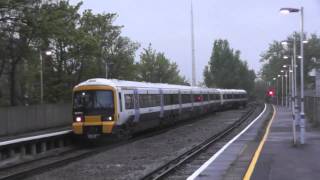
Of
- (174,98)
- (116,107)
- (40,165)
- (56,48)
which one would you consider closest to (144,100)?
(116,107)

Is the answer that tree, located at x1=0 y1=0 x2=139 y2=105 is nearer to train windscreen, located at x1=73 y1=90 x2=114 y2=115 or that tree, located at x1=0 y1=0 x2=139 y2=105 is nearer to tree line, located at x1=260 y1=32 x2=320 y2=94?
train windscreen, located at x1=73 y1=90 x2=114 y2=115

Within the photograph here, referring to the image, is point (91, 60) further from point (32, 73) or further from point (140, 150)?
point (140, 150)

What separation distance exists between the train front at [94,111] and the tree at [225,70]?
125m

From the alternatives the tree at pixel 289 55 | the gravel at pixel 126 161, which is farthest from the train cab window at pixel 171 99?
the tree at pixel 289 55

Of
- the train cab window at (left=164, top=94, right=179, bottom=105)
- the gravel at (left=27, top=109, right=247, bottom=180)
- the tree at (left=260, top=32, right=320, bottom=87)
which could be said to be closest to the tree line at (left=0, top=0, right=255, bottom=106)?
the train cab window at (left=164, top=94, right=179, bottom=105)

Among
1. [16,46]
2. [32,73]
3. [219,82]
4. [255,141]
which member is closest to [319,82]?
[32,73]

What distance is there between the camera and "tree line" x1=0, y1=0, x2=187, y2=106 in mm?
39297

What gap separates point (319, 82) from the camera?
7831 cm

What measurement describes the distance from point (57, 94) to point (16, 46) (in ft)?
36.9

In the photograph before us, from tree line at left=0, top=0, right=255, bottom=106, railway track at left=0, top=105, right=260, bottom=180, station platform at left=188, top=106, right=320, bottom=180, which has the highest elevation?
tree line at left=0, top=0, right=255, bottom=106

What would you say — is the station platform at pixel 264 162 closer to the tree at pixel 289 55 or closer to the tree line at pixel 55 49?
the tree line at pixel 55 49

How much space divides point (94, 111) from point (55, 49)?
89.9ft

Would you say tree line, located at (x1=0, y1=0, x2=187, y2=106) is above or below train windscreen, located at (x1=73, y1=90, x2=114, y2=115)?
above

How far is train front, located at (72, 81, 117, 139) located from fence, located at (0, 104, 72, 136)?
9775mm
